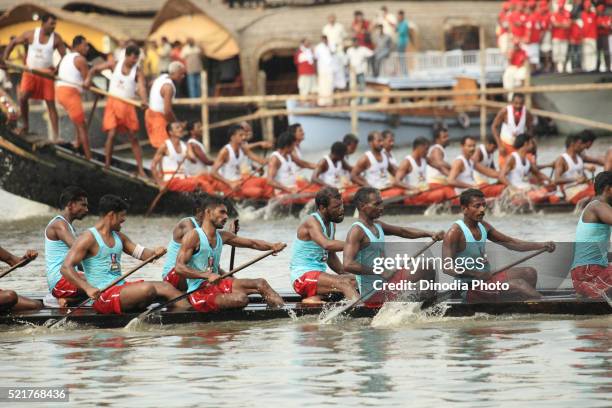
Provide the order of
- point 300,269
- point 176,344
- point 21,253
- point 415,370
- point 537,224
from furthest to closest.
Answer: point 537,224 < point 21,253 < point 300,269 < point 176,344 < point 415,370

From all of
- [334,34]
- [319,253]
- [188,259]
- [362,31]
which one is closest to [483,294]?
[319,253]

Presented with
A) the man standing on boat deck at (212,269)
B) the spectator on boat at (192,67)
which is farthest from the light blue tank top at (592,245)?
the spectator on boat at (192,67)

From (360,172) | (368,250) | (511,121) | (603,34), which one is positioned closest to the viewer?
(368,250)

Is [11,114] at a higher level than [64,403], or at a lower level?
higher

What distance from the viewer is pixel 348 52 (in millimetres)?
34531

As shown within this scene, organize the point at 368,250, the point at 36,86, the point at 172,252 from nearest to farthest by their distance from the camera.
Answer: the point at 368,250 → the point at 172,252 → the point at 36,86

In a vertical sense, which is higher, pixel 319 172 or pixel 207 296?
pixel 319 172

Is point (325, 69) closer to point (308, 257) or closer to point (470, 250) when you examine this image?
point (308, 257)

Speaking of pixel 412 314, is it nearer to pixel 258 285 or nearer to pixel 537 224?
pixel 258 285

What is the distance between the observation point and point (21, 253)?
19.8 meters

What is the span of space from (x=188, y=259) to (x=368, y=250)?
151cm

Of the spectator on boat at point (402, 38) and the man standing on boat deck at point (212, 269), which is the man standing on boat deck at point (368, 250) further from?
the spectator on boat at point (402, 38)

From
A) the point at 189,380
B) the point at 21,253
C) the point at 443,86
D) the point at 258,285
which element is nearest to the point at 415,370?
the point at 189,380

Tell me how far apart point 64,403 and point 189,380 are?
3.31ft
